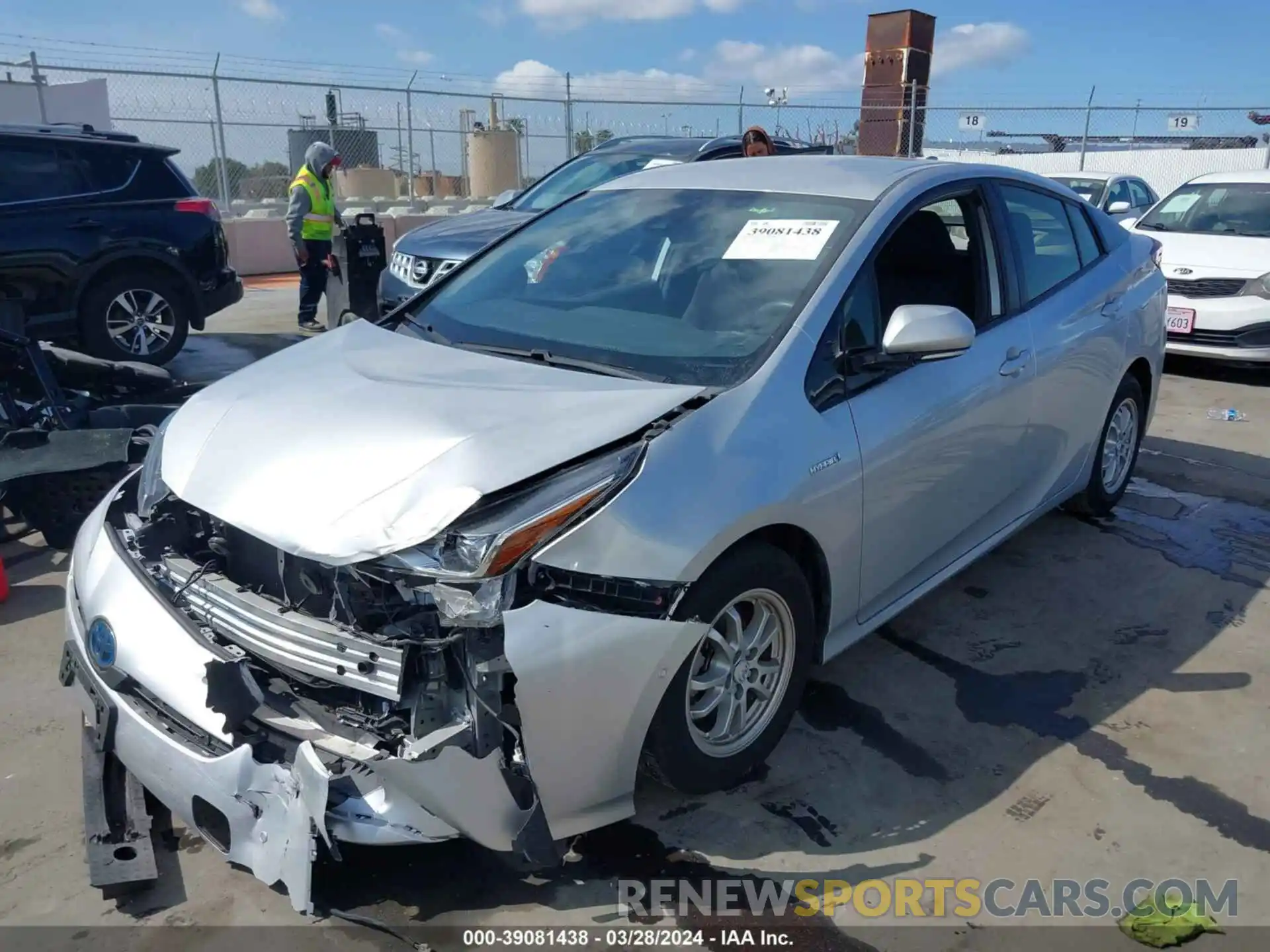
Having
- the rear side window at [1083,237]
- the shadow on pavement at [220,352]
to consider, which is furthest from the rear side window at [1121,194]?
the shadow on pavement at [220,352]

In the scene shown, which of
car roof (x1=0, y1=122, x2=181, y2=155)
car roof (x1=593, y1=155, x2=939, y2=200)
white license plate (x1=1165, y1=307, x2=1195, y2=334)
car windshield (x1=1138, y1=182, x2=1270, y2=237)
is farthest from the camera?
car windshield (x1=1138, y1=182, x2=1270, y2=237)

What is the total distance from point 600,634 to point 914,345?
1371mm

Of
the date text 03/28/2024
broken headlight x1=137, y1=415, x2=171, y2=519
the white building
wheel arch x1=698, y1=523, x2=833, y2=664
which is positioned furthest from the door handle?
the white building

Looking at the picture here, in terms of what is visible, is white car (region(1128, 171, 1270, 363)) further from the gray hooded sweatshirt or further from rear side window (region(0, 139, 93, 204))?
rear side window (region(0, 139, 93, 204))

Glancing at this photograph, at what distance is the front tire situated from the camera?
8.32ft

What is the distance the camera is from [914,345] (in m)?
2.98

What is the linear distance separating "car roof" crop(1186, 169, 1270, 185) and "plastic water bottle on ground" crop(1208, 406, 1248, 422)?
3.31 meters

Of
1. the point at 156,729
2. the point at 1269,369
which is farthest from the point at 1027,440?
the point at 1269,369

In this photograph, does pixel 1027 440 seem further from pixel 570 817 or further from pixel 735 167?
pixel 570 817

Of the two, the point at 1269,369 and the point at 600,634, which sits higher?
the point at 600,634

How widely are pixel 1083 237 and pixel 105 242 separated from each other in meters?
6.77

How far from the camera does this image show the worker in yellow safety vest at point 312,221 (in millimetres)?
9656

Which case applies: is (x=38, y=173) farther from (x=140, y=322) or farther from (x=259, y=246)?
(x=259, y=246)

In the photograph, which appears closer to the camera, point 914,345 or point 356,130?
point 914,345
